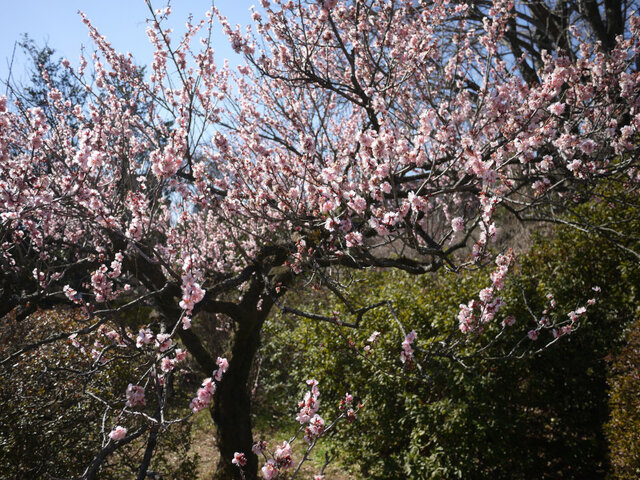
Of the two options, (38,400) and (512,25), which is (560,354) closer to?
(38,400)

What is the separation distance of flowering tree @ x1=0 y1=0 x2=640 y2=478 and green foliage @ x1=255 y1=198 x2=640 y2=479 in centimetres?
37

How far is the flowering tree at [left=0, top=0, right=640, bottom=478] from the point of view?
2.79 metres

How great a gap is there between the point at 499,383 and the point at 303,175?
2630mm

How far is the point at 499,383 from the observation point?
3.96 m

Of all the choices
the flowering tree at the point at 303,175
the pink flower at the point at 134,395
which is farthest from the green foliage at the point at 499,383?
the pink flower at the point at 134,395

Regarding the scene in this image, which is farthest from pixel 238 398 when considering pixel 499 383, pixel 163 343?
pixel 499 383

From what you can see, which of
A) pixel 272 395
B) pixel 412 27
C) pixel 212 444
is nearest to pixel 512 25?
pixel 412 27

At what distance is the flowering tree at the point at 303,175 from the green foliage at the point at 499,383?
371 millimetres

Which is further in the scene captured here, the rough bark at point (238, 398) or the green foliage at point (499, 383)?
the rough bark at point (238, 398)

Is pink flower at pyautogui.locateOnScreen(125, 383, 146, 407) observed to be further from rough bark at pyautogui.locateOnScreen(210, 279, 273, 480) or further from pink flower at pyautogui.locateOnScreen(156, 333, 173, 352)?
rough bark at pyautogui.locateOnScreen(210, 279, 273, 480)

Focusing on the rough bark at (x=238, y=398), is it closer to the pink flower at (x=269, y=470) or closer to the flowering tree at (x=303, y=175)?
the flowering tree at (x=303, y=175)

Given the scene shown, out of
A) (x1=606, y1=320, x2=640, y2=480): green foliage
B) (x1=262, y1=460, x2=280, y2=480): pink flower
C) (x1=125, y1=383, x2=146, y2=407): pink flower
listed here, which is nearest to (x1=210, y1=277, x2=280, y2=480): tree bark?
(x1=125, y1=383, x2=146, y2=407): pink flower

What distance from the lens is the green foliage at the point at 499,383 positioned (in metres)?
3.76

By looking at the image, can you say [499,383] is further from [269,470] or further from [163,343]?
[163,343]
